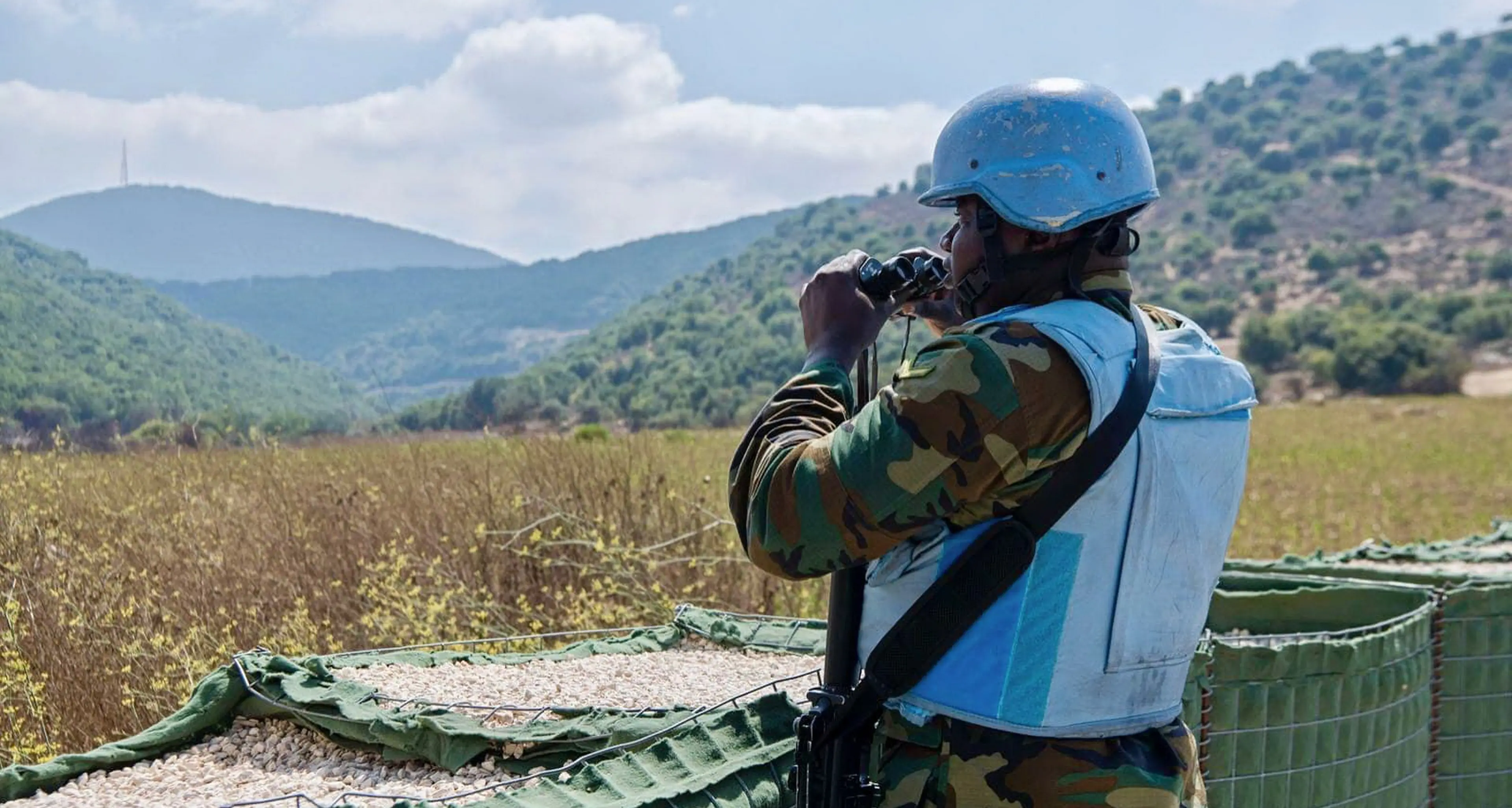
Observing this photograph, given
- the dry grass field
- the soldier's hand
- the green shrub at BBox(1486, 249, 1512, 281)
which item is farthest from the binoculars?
the green shrub at BBox(1486, 249, 1512, 281)

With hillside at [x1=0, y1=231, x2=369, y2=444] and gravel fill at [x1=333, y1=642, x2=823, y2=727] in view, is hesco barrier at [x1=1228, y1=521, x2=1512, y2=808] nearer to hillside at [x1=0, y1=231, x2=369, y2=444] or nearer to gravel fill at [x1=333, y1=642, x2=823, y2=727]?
gravel fill at [x1=333, y1=642, x2=823, y2=727]

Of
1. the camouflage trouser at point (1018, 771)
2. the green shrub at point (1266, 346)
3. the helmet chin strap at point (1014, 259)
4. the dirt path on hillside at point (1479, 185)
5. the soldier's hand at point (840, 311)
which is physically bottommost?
the green shrub at point (1266, 346)

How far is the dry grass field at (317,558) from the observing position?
507 cm

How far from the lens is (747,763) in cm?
252

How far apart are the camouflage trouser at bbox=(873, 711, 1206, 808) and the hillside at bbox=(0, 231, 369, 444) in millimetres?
7647

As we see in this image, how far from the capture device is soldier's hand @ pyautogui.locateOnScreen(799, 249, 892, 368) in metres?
2.12

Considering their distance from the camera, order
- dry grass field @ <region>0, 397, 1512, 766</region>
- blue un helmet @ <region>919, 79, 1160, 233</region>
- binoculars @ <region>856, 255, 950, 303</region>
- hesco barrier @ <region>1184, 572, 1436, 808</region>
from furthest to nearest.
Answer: dry grass field @ <region>0, 397, 1512, 766</region> < hesco barrier @ <region>1184, 572, 1436, 808</region> < binoculars @ <region>856, 255, 950, 303</region> < blue un helmet @ <region>919, 79, 1160, 233</region>

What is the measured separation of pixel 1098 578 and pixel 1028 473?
0.67ft

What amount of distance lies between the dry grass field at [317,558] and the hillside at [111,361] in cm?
202

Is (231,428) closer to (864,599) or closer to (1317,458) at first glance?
(864,599)

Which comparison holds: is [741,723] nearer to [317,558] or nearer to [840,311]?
[840,311]

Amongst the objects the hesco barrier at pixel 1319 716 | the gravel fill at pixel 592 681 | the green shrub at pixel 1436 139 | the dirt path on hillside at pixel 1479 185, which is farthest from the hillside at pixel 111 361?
the green shrub at pixel 1436 139

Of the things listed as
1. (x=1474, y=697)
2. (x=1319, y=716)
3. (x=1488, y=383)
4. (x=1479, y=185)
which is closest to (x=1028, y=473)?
(x=1319, y=716)

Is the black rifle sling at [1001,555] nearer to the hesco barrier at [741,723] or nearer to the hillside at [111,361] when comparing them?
the hesco barrier at [741,723]
